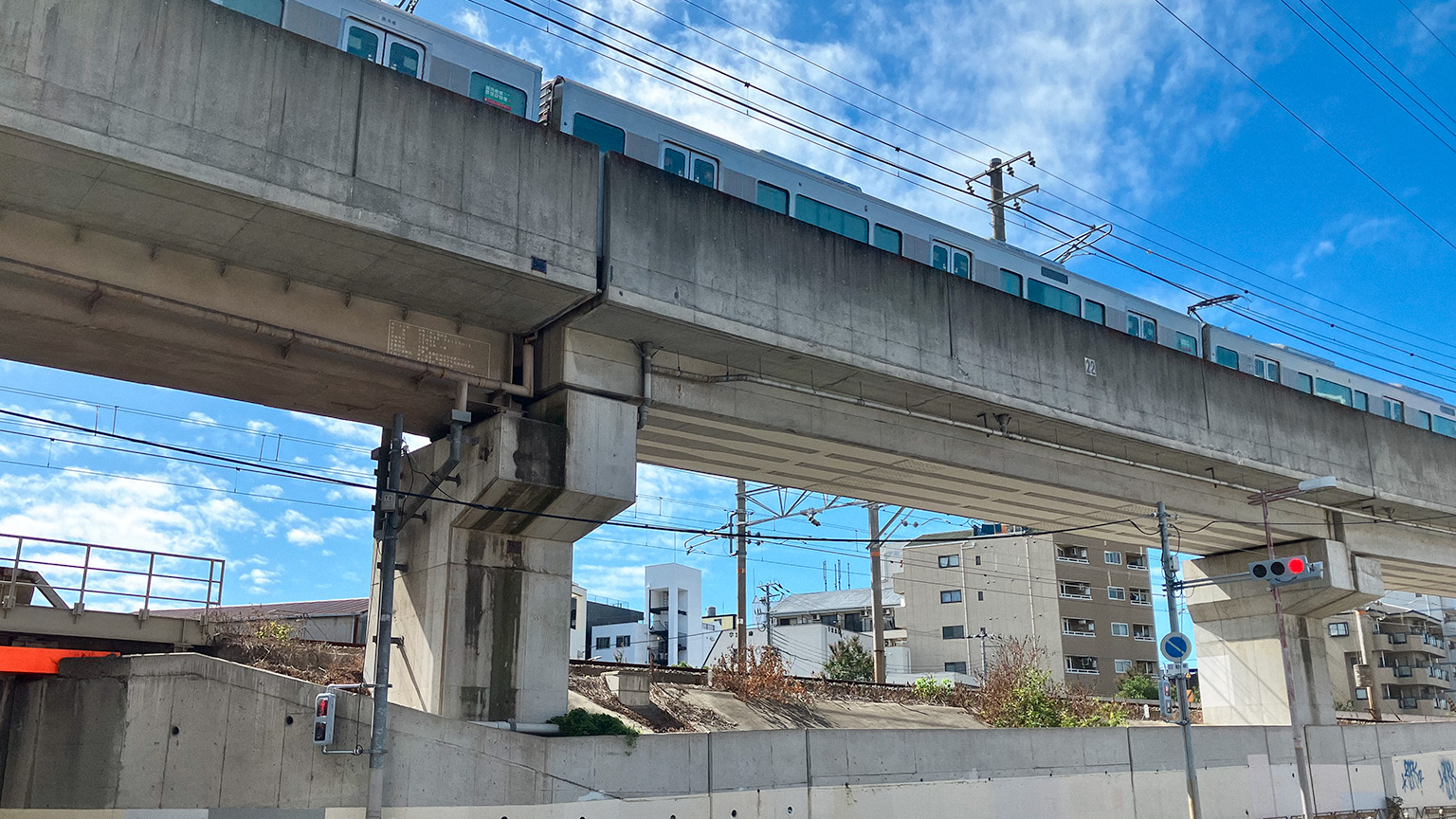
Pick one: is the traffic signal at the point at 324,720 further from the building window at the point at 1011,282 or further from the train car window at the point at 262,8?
the building window at the point at 1011,282

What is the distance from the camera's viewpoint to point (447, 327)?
18188 millimetres

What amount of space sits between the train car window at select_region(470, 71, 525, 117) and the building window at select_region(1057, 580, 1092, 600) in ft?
196

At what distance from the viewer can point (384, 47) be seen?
57.6 ft

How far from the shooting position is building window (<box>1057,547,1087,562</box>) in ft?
236

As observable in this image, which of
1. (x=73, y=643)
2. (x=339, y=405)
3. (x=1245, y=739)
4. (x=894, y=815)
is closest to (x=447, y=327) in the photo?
(x=339, y=405)

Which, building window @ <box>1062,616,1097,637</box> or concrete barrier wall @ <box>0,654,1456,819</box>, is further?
building window @ <box>1062,616,1097,637</box>

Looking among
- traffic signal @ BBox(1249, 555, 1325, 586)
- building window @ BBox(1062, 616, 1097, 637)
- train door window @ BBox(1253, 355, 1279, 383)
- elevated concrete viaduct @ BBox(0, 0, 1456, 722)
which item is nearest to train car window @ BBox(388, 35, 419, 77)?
elevated concrete viaduct @ BBox(0, 0, 1456, 722)

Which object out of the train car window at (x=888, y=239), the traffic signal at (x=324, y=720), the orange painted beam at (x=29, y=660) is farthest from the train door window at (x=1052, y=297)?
the orange painted beam at (x=29, y=660)

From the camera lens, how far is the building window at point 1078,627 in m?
70.2

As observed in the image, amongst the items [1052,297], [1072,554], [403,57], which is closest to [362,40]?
[403,57]

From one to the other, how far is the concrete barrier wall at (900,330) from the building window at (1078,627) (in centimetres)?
4256

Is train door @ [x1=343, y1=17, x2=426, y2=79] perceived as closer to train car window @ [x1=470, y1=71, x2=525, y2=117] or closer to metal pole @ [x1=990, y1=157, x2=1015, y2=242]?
train car window @ [x1=470, y1=71, x2=525, y2=117]

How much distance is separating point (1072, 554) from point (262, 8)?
65.7m

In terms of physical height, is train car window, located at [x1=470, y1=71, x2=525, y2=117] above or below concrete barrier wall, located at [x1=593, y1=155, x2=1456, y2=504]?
above
